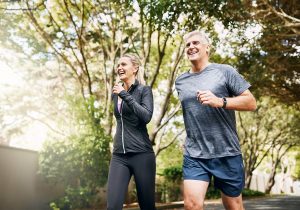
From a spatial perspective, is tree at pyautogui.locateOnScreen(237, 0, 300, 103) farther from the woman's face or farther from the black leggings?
the black leggings

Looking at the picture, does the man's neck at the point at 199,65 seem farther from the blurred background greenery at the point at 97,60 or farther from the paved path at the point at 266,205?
the paved path at the point at 266,205

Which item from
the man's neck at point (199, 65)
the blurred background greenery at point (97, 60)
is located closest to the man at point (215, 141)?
the man's neck at point (199, 65)

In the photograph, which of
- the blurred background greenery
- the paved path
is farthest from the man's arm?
the paved path

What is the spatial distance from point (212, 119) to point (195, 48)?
2.09 ft

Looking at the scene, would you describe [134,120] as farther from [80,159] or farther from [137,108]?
[80,159]

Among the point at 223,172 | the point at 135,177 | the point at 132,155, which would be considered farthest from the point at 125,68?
the point at 223,172

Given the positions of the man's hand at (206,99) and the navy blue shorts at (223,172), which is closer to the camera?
the man's hand at (206,99)

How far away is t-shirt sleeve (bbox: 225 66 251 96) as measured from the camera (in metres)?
3.61

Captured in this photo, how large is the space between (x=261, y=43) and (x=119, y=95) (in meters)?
12.1

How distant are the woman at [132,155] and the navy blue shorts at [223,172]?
0.70 metres

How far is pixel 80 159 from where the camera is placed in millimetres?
12875

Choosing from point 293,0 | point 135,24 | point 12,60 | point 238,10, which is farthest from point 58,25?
point 293,0

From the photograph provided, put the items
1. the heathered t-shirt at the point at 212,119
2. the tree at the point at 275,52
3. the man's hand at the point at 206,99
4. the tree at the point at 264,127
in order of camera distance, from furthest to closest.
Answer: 1. the tree at the point at 264,127
2. the tree at the point at 275,52
3. the heathered t-shirt at the point at 212,119
4. the man's hand at the point at 206,99

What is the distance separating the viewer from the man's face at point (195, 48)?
3.79 meters
